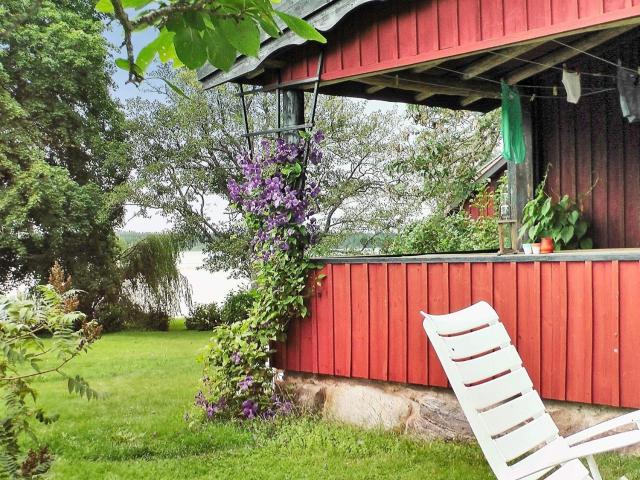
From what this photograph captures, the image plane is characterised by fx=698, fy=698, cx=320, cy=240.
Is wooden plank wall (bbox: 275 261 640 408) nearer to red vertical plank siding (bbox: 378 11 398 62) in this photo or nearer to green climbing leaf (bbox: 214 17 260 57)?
red vertical plank siding (bbox: 378 11 398 62)

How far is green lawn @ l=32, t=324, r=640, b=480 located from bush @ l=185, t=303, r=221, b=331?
7963 millimetres

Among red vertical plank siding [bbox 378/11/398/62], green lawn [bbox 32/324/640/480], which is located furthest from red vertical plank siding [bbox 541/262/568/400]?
red vertical plank siding [bbox 378/11/398/62]

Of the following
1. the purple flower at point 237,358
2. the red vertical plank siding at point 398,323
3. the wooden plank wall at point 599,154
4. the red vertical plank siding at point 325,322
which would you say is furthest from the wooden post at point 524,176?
the purple flower at point 237,358

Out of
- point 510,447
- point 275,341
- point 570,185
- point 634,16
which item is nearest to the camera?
point 510,447

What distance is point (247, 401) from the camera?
542cm

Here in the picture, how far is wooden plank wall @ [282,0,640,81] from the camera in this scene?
13.6 ft

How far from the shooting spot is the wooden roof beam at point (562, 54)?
4.91m

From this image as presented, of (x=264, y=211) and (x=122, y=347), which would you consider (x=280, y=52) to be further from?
(x=122, y=347)

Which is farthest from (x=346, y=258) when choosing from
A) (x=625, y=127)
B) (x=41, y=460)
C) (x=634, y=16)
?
(x=41, y=460)

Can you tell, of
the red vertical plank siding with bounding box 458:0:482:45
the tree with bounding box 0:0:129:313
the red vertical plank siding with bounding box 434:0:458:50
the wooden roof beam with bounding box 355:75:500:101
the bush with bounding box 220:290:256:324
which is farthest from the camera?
the tree with bounding box 0:0:129:313

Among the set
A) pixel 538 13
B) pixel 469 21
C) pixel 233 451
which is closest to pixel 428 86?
pixel 469 21

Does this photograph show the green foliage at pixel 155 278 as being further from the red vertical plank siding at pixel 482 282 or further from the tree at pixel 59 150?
the red vertical plank siding at pixel 482 282

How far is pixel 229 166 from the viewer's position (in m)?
16.1

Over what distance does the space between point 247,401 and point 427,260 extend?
5.94 ft
